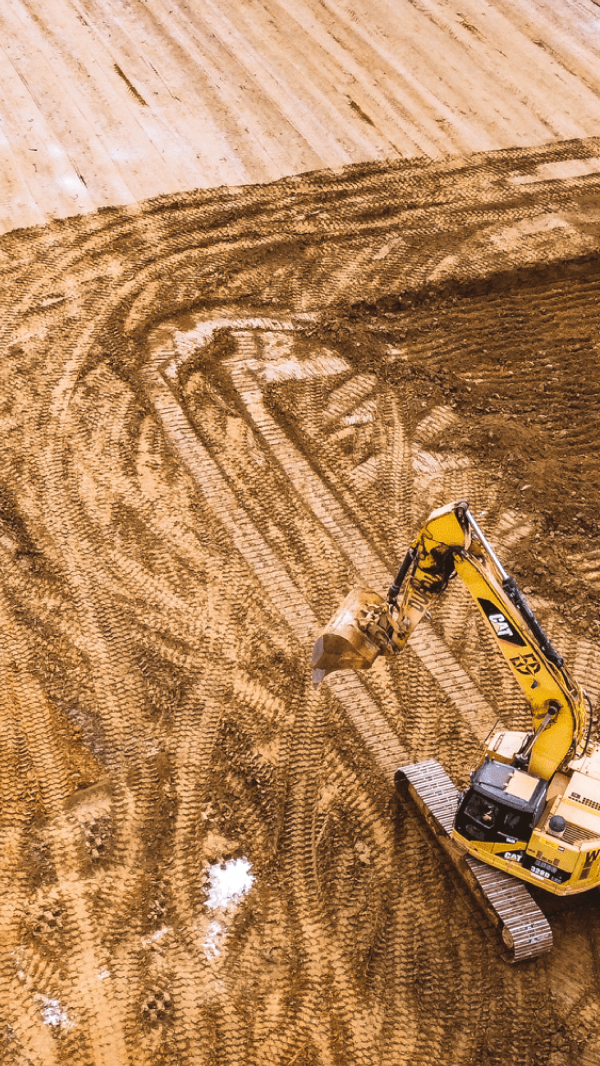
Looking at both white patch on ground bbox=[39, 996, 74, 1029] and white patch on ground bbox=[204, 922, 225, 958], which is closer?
white patch on ground bbox=[39, 996, 74, 1029]

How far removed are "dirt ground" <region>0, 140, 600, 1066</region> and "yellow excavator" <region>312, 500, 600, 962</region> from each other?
34 cm

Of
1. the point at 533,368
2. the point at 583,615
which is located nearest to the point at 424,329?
the point at 533,368

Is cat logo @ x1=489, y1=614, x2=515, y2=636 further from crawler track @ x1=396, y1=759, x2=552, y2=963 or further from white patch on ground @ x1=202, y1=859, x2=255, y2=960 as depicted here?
white patch on ground @ x1=202, y1=859, x2=255, y2=960

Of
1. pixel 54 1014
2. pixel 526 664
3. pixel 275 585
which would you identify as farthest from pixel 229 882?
pixel 275 585

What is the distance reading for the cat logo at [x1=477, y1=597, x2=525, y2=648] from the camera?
590 cm

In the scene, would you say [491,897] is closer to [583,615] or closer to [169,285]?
[583,615]

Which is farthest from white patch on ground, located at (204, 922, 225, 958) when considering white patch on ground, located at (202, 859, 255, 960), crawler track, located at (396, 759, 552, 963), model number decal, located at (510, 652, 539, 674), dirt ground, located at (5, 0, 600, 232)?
dirt ground, located at (5, 0, 600, 232)

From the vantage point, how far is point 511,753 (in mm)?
6559

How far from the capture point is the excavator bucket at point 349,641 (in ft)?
20.2

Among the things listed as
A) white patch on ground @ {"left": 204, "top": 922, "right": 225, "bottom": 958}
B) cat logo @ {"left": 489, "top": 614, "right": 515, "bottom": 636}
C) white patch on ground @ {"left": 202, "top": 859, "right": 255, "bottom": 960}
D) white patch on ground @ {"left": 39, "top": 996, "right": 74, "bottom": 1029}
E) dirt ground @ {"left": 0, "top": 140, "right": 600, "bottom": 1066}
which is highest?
cat logo @ {"left": 489, "top": 614, "right": 515, "bottom": 636}

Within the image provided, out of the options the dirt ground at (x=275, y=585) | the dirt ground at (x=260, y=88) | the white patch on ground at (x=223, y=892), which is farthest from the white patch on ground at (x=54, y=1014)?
the dirt ground at (x=260, y=88)

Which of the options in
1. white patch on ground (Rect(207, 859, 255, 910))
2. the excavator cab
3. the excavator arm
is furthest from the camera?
white patch on ground (Rect(207, 859, 255, 910))

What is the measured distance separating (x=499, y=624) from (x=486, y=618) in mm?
92

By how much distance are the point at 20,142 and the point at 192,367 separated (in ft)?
15.3
